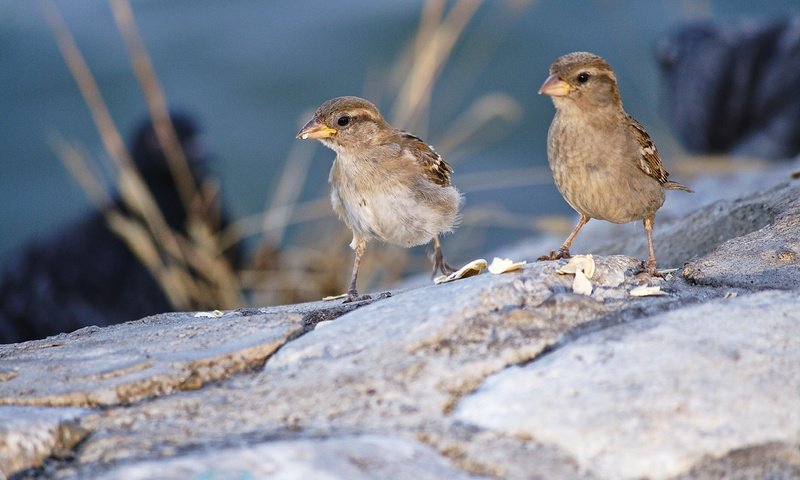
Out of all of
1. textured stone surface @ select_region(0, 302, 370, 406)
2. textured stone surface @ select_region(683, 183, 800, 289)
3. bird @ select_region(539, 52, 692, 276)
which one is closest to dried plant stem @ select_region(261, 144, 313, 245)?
bird @ select_region(539, 52, 692, 276)

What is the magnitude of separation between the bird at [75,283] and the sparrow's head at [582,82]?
468 cm

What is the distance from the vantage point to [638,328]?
2.62 metres

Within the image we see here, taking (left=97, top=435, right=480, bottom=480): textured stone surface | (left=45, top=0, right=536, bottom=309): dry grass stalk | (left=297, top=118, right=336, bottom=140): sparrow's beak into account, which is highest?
(left=45, top=0, right=536, bottom=309): dry grass stalk

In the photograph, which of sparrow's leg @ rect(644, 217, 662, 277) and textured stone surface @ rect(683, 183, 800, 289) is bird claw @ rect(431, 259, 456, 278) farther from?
textured stone surface @ rect(683, 183, 800, 289)

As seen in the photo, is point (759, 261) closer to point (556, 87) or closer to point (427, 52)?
point (556, 87)

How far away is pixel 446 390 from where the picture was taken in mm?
2445

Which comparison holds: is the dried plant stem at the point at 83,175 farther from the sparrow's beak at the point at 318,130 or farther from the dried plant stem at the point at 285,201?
the sparrow's beak at the point at 318,130

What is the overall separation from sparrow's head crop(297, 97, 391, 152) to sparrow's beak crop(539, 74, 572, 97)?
840 mm

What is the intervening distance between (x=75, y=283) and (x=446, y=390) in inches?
263

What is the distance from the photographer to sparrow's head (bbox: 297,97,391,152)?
4422mm

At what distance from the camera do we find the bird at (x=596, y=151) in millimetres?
3936

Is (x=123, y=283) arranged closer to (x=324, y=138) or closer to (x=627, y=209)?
(x=324, y=138)

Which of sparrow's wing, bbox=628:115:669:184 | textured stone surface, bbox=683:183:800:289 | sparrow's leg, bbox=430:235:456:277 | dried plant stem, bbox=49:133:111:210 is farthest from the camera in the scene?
dried plant stem, bbox=49:133:111:210

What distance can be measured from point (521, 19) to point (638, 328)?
707 cm
